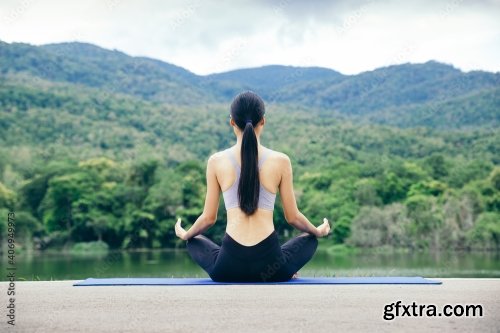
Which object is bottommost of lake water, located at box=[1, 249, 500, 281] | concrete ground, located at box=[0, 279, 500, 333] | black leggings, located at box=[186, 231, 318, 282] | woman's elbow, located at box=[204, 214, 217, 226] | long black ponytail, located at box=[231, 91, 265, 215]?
lake water, located at box=[1, 249, 500, 281]

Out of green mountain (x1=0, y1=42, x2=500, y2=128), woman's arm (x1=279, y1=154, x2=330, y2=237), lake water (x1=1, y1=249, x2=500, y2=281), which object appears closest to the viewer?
woman's arm (x1=279, y1=154, x2=330, y2=237)

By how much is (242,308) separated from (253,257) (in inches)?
50.2

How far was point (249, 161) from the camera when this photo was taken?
5621mm

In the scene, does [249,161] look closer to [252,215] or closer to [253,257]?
[252,215]

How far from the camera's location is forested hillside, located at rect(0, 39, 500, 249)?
47500 mm

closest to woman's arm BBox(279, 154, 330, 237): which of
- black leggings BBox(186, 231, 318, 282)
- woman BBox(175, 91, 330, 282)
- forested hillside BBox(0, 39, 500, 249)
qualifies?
woman BBox(175, 91, 330, 282)

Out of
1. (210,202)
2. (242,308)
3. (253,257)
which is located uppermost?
(210,202)

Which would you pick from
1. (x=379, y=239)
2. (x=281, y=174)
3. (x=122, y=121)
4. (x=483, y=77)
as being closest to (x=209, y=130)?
(x=122, y=121)

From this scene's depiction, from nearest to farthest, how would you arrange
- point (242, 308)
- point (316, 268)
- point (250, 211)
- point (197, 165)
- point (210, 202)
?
point (242, 308) → point (250, 211) → point (210, 202) → point (316, 268) → point (197, 165)

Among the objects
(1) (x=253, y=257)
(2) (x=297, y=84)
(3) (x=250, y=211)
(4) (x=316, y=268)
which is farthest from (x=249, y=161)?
(2) (x=297, y=84)

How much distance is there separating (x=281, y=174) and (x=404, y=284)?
Answer: 48.1 inches

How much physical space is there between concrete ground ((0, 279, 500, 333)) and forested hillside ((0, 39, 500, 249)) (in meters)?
39.3

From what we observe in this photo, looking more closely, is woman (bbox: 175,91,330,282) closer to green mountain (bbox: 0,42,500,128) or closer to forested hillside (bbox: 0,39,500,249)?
forested hillside (bbox: 0,39,500,249)

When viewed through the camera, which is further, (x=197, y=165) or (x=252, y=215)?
(x=197, y=165)
